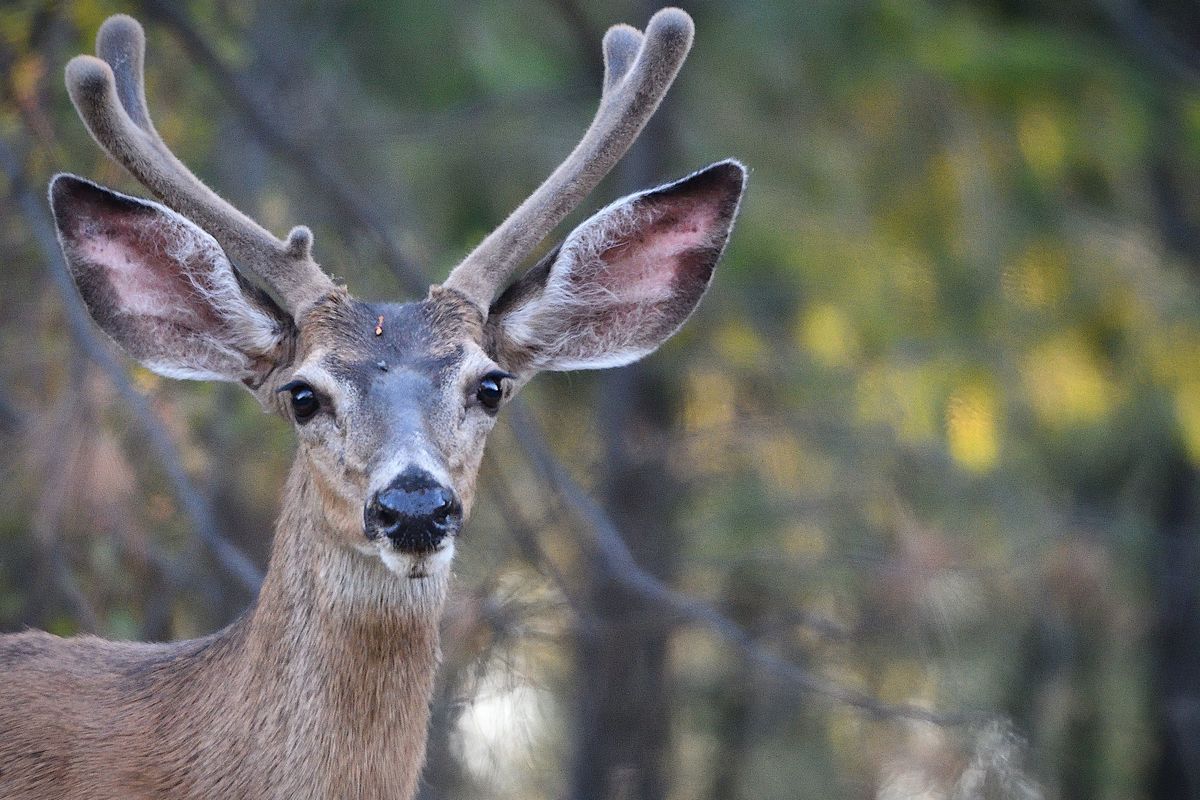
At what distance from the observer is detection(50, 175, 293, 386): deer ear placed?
519cm

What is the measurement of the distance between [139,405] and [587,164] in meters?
2.01

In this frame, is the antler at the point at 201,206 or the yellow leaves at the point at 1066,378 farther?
the yellow leaves at the point at 1066,378

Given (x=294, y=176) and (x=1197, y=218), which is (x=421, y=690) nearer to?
(x=294, y=176)

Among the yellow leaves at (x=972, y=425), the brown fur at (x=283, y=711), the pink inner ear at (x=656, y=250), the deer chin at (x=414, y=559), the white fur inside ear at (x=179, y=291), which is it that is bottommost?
the brown fur at (x=283, y=711)

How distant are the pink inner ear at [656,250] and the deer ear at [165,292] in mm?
1014

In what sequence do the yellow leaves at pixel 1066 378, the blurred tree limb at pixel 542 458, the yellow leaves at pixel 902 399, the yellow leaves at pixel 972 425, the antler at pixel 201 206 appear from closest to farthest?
1. the antler at pixel 201 206
2. the blurred tree limb at pixel 542 458
3. the yellow leaves at pixel 972 425
4. the yellow leaves at pixel 902 399
5. the yellow leaves at pixel 1066 378

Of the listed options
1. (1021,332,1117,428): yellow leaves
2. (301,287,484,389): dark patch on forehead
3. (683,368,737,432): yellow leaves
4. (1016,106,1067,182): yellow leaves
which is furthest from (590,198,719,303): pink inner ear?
(1016,106,1067,182): yellow leaves

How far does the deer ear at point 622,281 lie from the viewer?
552 cm

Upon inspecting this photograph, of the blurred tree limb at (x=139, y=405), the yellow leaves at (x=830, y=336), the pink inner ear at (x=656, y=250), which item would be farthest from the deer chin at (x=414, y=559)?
the yellow leaves at (x=830, y=336)

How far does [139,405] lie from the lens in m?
6.45

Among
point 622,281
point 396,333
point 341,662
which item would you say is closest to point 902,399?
point 622,281

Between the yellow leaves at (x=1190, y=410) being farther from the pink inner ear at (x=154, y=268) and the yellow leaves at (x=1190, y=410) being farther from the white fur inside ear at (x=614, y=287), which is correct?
the pink inner ear at (x=154, y=268)

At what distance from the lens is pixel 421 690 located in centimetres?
498

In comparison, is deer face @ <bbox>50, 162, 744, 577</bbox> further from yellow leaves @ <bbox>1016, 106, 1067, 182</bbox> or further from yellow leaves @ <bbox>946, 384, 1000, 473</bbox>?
yellow leaves @ <bbox>1016, 106, 1067, 182</bbox>
